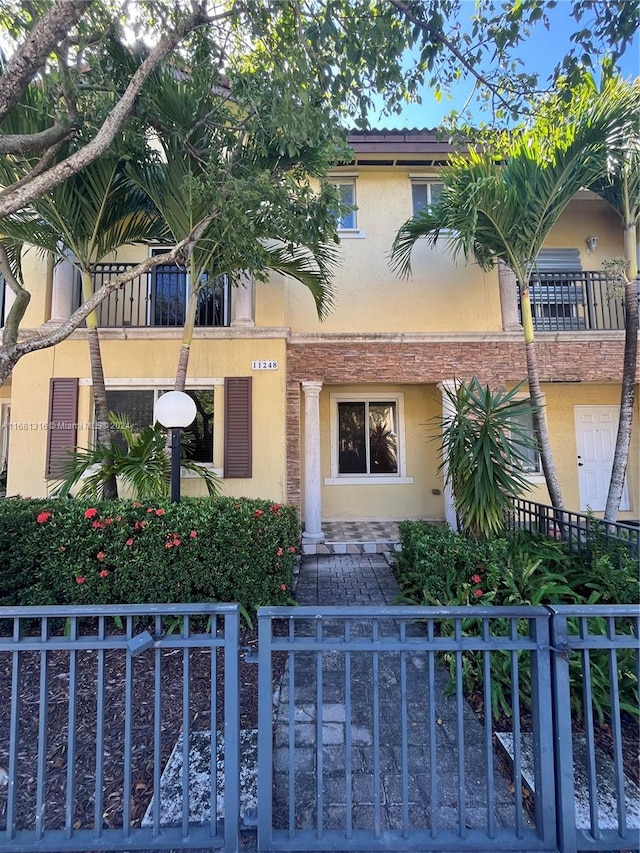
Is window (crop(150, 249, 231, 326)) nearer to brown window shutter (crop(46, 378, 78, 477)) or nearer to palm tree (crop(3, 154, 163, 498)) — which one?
palm tree (crop(3, 154, 163, 498))

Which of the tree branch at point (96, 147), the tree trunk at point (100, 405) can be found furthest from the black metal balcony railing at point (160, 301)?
the tree branch at point (96, 147)

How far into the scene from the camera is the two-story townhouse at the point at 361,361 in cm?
699

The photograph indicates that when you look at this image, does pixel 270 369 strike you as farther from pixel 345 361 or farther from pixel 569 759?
pixel 569 759

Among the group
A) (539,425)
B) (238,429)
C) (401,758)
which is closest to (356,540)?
(238,429)

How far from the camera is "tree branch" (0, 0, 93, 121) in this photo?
107 inches

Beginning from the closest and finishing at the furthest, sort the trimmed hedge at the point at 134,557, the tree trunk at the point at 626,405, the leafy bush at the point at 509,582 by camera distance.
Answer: the leafy bush at the point at 509,582
the trimmed hedge at the point at 134,557
the tree trunk at the point at 626,405

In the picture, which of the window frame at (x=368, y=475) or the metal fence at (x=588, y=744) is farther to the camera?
the window frame at (x=368, y=475)

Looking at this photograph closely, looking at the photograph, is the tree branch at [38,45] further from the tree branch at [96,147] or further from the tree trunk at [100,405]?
the tree trunk at [100,405]

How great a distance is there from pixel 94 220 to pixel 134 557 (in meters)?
4.47

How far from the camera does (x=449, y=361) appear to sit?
25.1ft

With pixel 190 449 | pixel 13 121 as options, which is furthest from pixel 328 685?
pixel 13 121

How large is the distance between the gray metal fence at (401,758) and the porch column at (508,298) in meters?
6.49

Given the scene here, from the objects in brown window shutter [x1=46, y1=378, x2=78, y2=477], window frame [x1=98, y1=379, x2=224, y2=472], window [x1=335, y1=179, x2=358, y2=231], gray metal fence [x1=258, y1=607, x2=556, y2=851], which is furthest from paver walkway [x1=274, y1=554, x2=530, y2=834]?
window [x1=335, y1=179, x2=358, y2=231]

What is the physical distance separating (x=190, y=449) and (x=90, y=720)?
15.3ft
